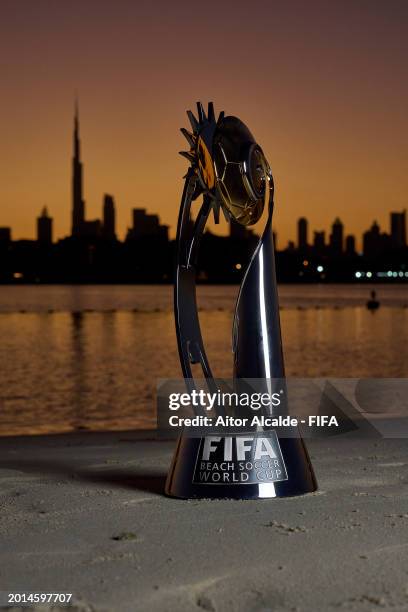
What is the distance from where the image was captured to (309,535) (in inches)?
186

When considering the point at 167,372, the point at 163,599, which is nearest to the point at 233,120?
the point at 163,599

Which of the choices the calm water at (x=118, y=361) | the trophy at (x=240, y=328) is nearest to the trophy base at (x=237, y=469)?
the trophy at (x=240, y=328)

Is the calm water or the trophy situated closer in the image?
the trophy

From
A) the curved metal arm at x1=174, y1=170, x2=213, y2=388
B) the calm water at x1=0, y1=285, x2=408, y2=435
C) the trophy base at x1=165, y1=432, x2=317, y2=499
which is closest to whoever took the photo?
the trophy base at x1=165, y1=432, x2=317, y2=499

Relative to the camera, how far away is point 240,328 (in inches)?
228

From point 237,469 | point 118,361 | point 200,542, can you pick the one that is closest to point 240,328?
point 237,469

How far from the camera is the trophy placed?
5.57m

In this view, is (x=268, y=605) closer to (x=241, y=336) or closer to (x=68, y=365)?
(x=241, y=336)

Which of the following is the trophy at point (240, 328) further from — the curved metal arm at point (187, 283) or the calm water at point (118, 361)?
the calm water at point (118, 361)

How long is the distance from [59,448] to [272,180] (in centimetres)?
313

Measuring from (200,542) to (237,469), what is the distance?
995 mm

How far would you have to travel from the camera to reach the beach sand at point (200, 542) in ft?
12.6

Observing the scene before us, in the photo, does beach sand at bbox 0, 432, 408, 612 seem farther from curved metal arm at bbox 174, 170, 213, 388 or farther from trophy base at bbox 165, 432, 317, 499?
curved metal arm at bbox 174, 170, 213, 388

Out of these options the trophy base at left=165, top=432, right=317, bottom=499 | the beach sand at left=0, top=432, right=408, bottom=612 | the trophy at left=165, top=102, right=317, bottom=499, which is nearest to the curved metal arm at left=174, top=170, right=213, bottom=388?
the trophy at left=165, top=102, right=317, bottom=499
